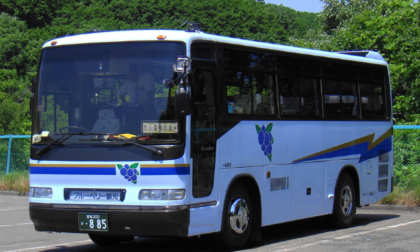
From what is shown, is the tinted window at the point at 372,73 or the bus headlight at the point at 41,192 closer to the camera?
the bus headlight at the point at 41,192

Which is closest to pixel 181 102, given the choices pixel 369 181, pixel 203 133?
pixel 203 133

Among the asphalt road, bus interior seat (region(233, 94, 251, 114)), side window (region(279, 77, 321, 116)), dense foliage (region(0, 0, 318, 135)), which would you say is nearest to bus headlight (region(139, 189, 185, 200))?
the asphalt road

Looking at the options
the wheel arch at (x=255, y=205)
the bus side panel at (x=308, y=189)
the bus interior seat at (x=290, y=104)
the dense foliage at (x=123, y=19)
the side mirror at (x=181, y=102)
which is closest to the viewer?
the side mirror at (x=181, y=102)

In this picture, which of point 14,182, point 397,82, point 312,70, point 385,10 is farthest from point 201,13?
point 312,70

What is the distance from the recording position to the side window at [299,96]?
11086 millimetres

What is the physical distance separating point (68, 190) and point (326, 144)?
5118mm

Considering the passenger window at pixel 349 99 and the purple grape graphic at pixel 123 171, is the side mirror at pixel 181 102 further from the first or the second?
the passenger window at pixel 349 99

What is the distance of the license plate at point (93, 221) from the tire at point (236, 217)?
1695mm

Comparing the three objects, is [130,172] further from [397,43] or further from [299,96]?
[397,43]

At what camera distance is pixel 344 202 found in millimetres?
13039

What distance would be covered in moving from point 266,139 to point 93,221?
10.2 feet

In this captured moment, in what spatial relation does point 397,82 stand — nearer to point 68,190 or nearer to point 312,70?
point 312,70

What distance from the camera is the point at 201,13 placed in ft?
291

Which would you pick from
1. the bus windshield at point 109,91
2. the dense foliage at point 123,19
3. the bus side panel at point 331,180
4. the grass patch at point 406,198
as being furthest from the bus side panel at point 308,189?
the dense foliage at point 123,19
